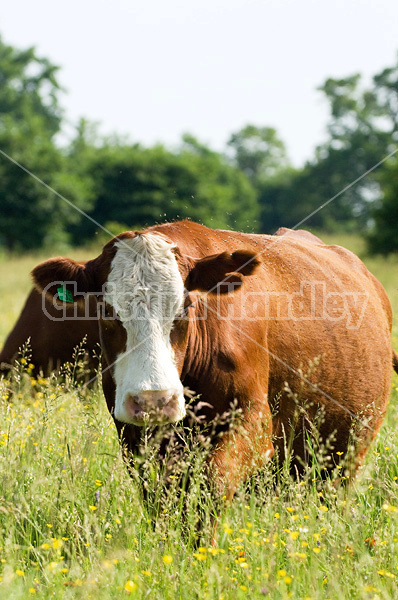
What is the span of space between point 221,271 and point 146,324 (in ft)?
1.77

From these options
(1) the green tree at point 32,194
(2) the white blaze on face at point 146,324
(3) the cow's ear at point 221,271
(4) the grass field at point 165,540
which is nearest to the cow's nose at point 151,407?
(2) the white blaze on face at point 146,324

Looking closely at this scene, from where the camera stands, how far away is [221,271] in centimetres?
338

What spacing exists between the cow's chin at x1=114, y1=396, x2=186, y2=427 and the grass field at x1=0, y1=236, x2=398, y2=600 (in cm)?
18

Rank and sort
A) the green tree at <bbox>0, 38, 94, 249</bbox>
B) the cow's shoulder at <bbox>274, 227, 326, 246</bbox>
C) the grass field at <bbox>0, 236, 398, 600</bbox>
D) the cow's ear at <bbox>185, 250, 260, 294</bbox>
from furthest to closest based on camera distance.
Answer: the green tree at <bbox>0, 38, 94, 249</bbox> → the cow's shoulder at <bbox>274, 227, 326, 246</bbox> → the cow's ear at <bbox>185, 250, 260, 294</bbox> → the grass field at <bbox>0, 236, 398, 600</bbox>

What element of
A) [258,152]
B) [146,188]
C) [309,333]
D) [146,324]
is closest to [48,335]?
[309,333]

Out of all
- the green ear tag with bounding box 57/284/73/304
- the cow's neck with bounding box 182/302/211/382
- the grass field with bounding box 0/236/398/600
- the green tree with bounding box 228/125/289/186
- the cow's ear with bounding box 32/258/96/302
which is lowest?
the grass field with bounding box 0/236/398/600

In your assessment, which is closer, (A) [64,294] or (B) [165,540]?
(B) [165,540]

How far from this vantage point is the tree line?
35.3 metres

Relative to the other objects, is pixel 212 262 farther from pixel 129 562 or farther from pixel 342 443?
pixel 342 443

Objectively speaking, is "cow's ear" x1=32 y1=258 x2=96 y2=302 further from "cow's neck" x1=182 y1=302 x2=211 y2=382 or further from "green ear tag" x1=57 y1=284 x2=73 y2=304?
"cow's neck" x1=182 y1=302 x2=211 y2=382

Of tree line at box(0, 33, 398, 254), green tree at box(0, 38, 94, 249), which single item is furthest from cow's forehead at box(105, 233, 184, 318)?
green tree at box(0, 38, 94, 249)

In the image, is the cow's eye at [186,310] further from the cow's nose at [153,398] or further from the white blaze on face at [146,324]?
the cow's nose at [153,398]

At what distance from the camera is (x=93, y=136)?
63.7 meters

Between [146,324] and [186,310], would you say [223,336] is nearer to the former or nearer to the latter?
[186,310]
